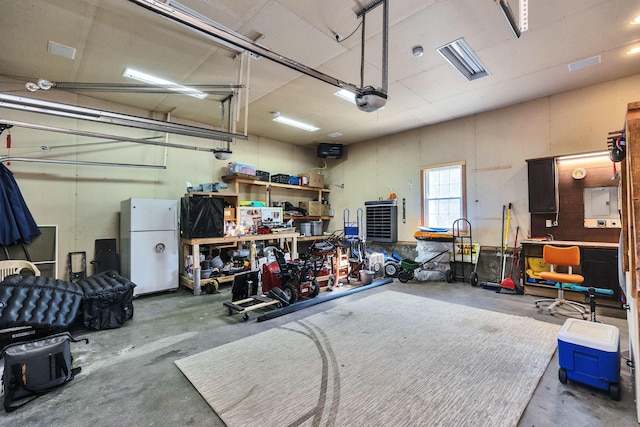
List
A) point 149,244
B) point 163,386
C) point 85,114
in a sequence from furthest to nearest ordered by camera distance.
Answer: point 149,244
point 85,114
point 163,386

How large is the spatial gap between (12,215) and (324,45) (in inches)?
201

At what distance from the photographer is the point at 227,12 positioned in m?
2.95

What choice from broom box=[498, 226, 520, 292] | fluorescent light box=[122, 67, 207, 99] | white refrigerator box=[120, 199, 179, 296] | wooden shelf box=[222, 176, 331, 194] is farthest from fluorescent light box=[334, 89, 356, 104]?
broom box=[498, 226, 520, 292]

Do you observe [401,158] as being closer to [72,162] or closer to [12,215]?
[72,162]

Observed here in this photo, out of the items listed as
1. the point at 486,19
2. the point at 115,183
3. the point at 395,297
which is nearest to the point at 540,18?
the point at 486,19

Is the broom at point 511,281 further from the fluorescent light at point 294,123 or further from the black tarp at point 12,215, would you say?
the black tarp at point 12,215

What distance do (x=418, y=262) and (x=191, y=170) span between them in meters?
5.53

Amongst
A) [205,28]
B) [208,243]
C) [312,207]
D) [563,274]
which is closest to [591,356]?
[563,274]

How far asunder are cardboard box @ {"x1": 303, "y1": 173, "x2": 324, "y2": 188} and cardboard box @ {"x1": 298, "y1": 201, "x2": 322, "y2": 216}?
530 mm

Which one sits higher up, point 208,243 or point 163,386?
point 208,243

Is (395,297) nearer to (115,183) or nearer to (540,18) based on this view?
(540,18)

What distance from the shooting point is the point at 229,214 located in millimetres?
6145

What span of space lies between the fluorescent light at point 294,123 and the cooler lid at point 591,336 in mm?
5664

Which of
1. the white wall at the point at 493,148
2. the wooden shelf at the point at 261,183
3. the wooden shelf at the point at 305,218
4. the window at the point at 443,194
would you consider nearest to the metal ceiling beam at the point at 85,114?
the wooden shelf at the point at 261,183
